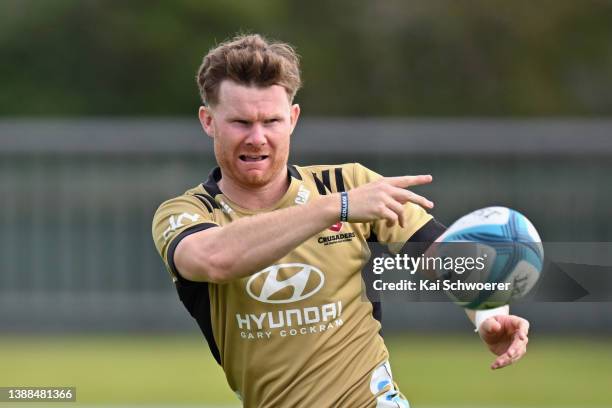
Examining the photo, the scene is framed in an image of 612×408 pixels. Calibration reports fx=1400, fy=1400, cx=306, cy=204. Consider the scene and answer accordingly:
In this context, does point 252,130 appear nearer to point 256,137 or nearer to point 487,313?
point 256,137

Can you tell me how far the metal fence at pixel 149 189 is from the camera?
15766mm

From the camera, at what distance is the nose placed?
21.3 feet

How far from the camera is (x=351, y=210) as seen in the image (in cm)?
590

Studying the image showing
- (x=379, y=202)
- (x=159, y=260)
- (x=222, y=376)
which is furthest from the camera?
(x=159, y=260)

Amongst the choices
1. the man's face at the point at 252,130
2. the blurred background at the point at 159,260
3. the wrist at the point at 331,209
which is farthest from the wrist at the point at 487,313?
the blurred background at the point at 159,260

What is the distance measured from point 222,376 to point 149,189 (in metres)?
3.10

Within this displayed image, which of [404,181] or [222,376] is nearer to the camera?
[404,181]

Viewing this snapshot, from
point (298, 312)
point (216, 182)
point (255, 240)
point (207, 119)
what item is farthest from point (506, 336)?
point (207, 119)

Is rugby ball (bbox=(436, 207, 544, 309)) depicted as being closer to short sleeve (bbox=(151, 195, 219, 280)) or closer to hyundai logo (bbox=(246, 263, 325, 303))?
hyundai logo (bbox=(246, 263, 325, 303))

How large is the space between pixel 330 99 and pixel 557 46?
4.18m

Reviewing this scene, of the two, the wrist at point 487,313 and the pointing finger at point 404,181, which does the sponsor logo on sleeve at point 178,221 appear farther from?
the wrist at point 487,313

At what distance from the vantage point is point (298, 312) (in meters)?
6.57

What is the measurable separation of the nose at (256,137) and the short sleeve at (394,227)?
0.56m

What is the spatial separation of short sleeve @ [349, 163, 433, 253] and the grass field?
4864 mm
